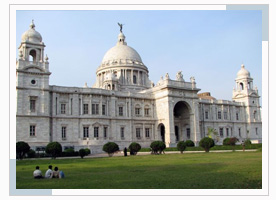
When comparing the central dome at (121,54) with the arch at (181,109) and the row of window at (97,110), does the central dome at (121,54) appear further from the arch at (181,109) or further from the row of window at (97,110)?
the row of window at (97,110)

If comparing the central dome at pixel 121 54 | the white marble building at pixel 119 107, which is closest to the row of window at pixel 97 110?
the white marble building at pixel 119 107

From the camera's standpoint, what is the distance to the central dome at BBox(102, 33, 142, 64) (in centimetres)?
7156

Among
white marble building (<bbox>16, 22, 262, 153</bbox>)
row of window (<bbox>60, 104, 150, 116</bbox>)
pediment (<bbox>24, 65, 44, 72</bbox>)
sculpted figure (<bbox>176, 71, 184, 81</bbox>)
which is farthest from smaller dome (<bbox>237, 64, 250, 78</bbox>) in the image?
pediment (<bbox>24, 65, 44, 72</bbox>)

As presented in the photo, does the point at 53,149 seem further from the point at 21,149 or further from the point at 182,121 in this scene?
the point at 182,121

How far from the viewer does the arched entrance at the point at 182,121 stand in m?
60.1

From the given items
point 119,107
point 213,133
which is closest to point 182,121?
point 213,133

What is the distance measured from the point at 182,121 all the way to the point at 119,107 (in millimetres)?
13806

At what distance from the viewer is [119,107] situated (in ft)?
180

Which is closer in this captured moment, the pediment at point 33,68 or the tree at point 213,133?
the pediment at point 33,68

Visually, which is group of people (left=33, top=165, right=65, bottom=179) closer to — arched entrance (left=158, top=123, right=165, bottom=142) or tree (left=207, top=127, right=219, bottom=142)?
arched entrance (left=158, top=123, right=165, bottom=142)
